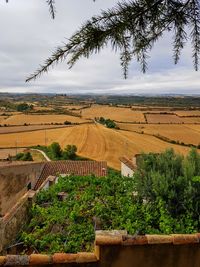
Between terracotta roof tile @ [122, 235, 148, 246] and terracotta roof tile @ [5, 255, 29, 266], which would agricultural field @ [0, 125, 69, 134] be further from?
terracotta roof tile @ [122, 235, 148, 246]

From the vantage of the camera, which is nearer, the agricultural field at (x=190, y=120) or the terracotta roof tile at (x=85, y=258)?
the terracotta roof tile at (x=85, y=258)

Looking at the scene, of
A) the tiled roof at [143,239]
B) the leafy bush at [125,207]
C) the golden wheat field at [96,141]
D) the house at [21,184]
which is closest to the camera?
the tiled roof at [143,239]

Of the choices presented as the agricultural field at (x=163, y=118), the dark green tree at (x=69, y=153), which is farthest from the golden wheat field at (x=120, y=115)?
the dark green tree at (x=69, y=153)

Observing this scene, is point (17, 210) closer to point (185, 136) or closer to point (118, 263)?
point (118, 263)

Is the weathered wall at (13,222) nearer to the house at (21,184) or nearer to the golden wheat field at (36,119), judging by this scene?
the house at (21,184)

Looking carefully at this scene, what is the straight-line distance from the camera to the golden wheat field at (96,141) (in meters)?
54.1

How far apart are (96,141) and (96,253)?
180 feet

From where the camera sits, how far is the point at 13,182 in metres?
22.8

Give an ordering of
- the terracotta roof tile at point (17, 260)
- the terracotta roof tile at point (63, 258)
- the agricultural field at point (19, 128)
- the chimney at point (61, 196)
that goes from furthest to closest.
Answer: the agricultural field at point (19, 128), the chimney at point (61, 196), the terracotta roof tile at point (63, 258), the terracotta roof tile at point (17, 260)

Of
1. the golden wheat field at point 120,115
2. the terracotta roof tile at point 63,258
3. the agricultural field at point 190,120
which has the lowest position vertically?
the agricultural field at point 190,120

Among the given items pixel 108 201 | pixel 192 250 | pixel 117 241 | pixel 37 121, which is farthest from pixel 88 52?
pixel 37 121

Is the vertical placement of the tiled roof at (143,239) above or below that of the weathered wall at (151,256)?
above

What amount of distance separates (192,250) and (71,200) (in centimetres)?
483

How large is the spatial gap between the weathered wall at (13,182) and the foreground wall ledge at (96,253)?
16.1 metres
